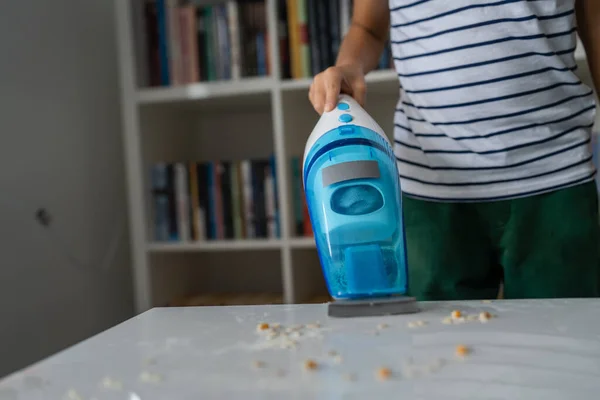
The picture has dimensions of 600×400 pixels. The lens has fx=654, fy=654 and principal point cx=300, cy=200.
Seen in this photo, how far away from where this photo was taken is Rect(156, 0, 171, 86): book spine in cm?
180

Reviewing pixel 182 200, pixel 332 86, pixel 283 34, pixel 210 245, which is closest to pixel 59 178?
pixel 182 200

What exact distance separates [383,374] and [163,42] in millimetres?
1495

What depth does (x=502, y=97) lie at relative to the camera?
36.2 inches

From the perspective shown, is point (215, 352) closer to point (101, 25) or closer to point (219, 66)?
point (219, 66)

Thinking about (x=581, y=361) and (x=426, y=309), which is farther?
(x=426, y=309)

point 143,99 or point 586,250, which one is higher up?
point 143,99

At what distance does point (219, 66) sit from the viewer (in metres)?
1.77

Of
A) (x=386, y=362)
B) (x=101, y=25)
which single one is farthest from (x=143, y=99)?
(x=386, y=362)

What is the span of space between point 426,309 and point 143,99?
1251 mm

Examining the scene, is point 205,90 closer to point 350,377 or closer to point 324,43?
point 324,43

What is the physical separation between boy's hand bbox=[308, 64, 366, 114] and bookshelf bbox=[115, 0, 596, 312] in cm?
76

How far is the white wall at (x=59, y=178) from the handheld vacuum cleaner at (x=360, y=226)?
1084mm

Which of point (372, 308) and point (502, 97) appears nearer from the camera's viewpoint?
point (372, 308)

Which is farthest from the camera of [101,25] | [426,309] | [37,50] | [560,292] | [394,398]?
[101,25]
